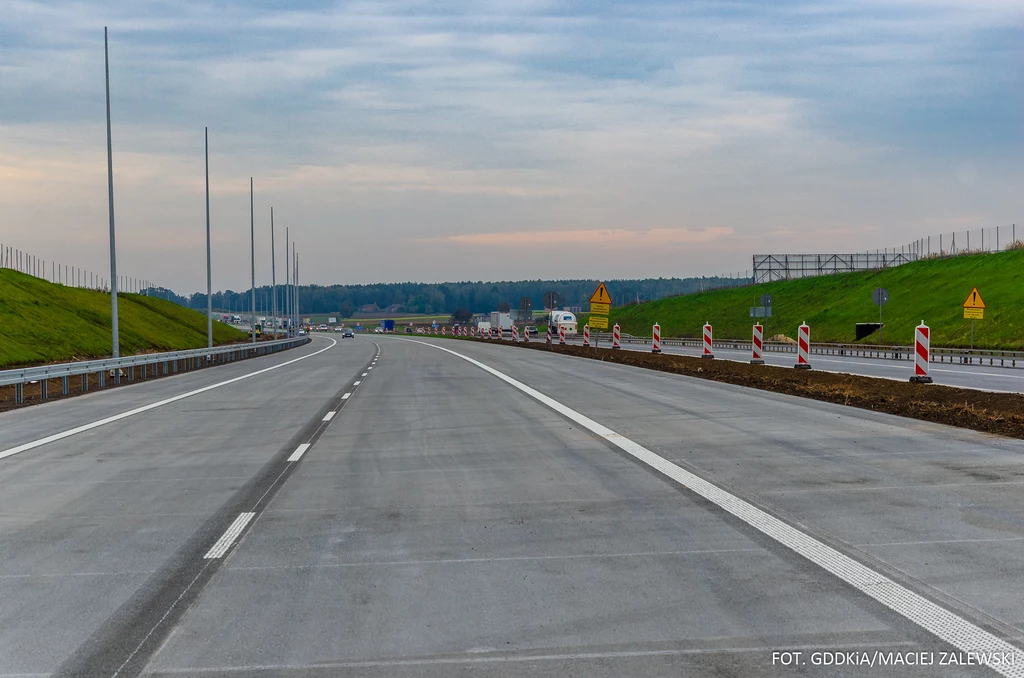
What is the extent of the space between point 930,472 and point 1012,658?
5985 millimetres

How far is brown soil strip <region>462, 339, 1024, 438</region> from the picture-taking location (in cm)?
1554

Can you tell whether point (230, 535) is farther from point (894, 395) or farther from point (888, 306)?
point (888, 306)

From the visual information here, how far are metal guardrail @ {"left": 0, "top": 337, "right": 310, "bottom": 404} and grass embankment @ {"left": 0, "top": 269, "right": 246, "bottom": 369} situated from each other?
196 inches

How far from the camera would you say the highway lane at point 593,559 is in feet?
16.6

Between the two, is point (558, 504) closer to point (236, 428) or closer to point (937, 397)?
point (236, 428)

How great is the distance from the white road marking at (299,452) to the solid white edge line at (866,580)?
458 centimetres

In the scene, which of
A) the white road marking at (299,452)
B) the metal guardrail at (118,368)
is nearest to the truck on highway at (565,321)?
the metal guardrail at (118,368)

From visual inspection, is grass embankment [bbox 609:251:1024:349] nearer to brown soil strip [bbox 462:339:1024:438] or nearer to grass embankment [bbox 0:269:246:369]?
brown soil strip [bbox 462:339:1024:438]

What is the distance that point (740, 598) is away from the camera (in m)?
5.88

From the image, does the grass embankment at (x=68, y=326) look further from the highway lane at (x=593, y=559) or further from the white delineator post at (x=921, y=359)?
the highway lane at (x=593, y=559)

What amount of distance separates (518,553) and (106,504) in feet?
14.6

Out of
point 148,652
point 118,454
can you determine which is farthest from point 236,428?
point 148,652

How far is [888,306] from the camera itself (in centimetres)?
7912

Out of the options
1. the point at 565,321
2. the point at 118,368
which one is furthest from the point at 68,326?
the point at 565,321
